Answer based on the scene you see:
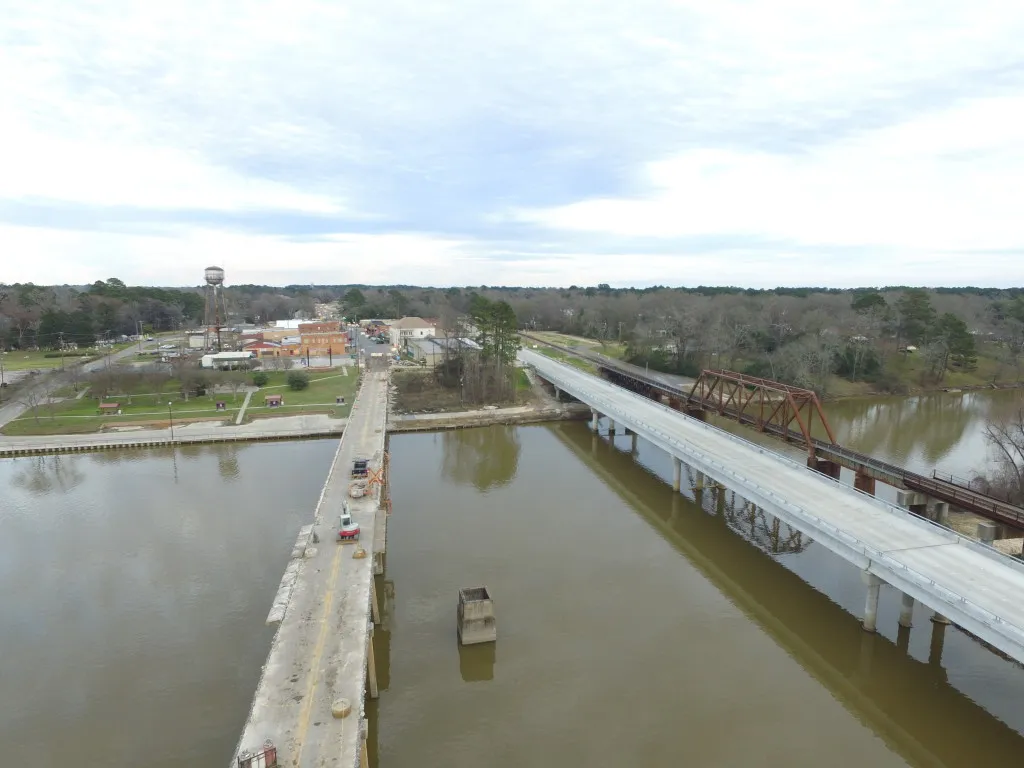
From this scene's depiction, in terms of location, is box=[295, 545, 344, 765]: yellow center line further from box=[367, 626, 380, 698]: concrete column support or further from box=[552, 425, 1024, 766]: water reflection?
box=[552, 425, 1024, 766]: water reflection

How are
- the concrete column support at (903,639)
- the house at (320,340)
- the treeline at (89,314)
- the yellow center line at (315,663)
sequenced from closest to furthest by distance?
the yellow center line at (315,663) → the concrete column support at (903,639) → the house at (320,340) → the treeline at (89,314)

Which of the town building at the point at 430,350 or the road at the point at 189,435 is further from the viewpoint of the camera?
the town building at the point at 430,350

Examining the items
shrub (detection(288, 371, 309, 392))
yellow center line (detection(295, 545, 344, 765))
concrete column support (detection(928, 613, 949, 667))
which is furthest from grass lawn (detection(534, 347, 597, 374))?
yellow center line (detection(295, 545, 344, 765))

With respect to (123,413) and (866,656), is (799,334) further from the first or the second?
(123,413)

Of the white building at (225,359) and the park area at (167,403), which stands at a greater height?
the white building at (225,359)

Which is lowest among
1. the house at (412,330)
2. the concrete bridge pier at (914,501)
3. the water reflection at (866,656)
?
the water reflection at (866,656)

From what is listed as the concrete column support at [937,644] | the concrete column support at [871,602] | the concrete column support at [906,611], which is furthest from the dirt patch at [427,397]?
the concrete column support at [937,644]

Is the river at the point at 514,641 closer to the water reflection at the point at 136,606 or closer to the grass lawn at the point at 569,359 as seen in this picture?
the water reflection at the point at 136,606
